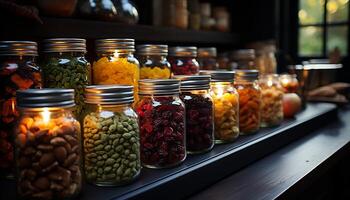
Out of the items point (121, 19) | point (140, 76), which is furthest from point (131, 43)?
point (121, 19)

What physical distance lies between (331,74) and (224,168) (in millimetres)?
1297

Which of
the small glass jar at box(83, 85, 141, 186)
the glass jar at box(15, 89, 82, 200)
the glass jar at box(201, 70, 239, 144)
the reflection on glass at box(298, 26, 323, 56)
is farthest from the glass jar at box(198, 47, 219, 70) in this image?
the reflection on glass at box(298, 26, 323, 56)

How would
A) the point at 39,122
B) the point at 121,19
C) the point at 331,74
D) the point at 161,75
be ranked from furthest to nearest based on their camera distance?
the point at 331,74 < the point at 121,19 < the point at 161,75 < the point at 39,122

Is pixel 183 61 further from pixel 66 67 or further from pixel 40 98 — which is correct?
pixel 40 98

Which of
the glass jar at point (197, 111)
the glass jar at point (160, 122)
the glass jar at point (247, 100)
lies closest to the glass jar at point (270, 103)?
the glass jar at point (247, 100)

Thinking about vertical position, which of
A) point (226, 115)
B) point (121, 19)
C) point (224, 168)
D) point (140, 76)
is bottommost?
point (224, 168)

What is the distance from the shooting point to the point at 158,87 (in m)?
0.81

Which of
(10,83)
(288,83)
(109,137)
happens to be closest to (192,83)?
(109,137)

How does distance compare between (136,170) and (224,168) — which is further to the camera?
(224,168)

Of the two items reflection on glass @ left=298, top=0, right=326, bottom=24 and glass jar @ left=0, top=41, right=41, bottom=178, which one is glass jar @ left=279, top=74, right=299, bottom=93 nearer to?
reflection on glass @ left=298, top=0, right=326, bottom=24

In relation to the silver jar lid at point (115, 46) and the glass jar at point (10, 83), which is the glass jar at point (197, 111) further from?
the glass jar at point (10, 83)

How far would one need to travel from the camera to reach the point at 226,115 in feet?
3.34

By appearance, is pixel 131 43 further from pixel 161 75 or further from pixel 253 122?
pixel 253 122

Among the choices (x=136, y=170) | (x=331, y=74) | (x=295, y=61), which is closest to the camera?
(x=136, y=170)
